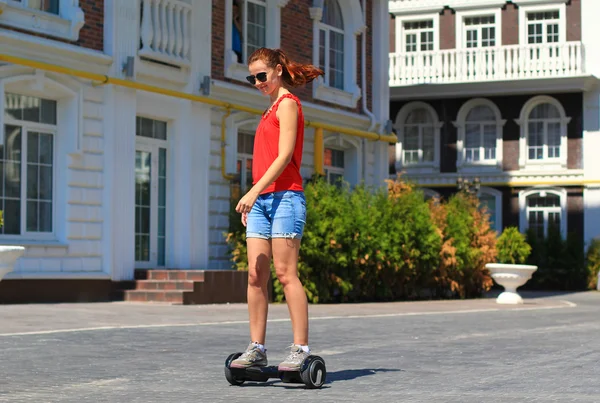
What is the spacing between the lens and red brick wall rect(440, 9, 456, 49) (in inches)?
1626

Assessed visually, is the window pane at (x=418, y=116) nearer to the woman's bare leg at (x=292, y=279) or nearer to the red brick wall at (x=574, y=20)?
the red brick wall at (x=574, y=20)

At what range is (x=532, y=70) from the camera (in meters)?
38.9

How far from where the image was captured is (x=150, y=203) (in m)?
21.2

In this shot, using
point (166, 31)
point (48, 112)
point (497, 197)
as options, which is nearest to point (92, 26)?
point (48, 112)

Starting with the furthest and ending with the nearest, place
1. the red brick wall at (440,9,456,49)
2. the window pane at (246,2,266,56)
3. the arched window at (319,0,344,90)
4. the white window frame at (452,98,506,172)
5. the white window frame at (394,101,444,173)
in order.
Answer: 1. the red brick wall at (440,9,456,49)
2. the white window frame at (394,101,444,173)
3. the white window frame at (452,98,506,172)
4. the arched window at (319,0,344,90)
5. the window pane at (246,2,266,56)

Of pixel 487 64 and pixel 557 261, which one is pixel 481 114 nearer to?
pixel 487 64

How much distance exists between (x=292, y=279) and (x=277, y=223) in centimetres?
35

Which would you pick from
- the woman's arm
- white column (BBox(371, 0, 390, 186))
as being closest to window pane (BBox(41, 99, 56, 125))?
white column (BBox(371, 0, 390, 186))

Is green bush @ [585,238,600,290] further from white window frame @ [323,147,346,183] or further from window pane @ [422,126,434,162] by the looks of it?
white window frame @ [323,147,346,183]

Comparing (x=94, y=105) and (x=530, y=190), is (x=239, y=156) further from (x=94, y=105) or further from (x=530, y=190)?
(x=530, y=190)

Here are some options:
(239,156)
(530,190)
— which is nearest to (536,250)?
(530,190)

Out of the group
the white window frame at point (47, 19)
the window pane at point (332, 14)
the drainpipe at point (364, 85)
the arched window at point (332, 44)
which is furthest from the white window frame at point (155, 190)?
the drainpipe at point (364, 85)

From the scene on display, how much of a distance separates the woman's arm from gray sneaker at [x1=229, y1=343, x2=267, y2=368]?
0.83 metres

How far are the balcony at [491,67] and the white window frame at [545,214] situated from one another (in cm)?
337
